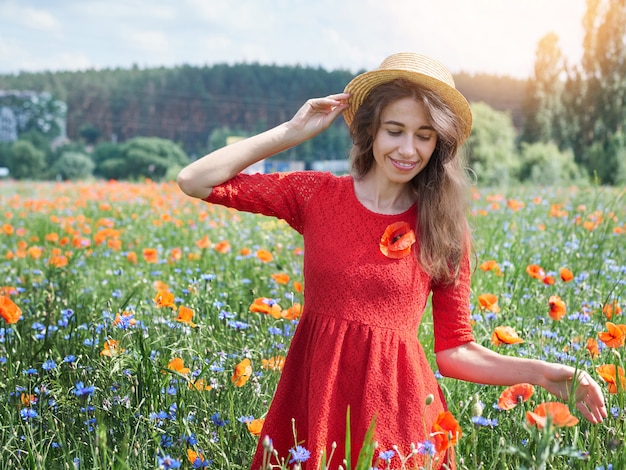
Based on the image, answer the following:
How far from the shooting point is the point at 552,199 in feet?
24.0

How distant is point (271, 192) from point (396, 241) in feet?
1.12

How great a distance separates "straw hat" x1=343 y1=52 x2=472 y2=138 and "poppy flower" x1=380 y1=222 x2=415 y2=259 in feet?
1.10

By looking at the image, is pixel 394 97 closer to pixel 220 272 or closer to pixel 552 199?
pixel 220 272

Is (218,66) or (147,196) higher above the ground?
(218,66)

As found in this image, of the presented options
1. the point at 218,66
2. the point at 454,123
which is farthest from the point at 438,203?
the point at 218,66

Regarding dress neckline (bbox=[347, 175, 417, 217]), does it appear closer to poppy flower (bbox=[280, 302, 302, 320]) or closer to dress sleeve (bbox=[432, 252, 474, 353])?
dress sleeve (bbox=[432, 252, 474, 353])

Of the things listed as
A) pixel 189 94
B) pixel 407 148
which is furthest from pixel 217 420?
pixel 189 94

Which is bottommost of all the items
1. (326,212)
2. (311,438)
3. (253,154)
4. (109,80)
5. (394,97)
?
(311,438)

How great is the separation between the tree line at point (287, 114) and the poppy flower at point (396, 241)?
6.47m

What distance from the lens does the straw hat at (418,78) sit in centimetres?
174

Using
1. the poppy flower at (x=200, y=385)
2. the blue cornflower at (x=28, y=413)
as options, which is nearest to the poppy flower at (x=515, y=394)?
the poppy flower at (x=200, y=385)

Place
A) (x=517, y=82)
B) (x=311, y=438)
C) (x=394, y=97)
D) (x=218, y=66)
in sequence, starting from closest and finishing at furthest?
1. (x=311, y=438)
2. (x=394, y=97)
3. (x=517, y=82)
4. (x=218, y=66)

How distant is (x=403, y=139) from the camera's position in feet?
5.75

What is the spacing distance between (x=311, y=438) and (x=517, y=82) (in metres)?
43.8
